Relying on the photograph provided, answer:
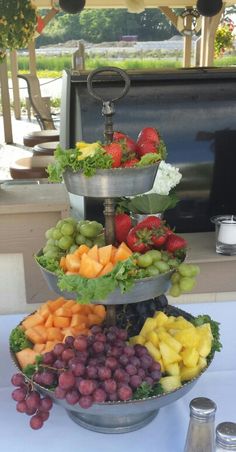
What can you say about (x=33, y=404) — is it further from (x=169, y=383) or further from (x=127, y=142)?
(x=127, y=142)

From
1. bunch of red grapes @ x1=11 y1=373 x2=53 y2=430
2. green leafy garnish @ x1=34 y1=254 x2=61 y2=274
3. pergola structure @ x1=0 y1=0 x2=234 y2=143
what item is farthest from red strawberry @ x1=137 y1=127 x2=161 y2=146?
pergola structure @ x1=0 y1=0 x2=234 y2=143

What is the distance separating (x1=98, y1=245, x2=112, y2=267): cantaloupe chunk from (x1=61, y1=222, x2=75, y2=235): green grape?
94 mm

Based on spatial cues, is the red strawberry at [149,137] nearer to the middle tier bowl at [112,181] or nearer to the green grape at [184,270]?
the middle tier bowl at [112,181]

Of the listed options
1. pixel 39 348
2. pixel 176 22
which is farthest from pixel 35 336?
pixel 176 22

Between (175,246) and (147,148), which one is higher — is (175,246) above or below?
below

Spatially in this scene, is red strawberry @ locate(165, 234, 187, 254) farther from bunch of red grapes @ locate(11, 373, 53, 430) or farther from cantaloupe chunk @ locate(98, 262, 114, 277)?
bunch of red grapes @ locate(11, 373, 53, 430)

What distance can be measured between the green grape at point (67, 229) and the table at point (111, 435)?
13.3 inches

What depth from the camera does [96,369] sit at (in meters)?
0.81

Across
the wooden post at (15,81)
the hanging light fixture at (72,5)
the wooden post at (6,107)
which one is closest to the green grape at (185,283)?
the hanging light fixture at (72,5)

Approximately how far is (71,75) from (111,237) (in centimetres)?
114

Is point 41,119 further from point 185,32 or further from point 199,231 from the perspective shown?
point 199,231

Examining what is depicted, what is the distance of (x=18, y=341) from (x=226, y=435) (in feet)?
1.40

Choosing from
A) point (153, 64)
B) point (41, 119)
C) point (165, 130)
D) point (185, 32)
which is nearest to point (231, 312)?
point (165, 130)

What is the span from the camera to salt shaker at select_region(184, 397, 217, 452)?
2.60 feet
